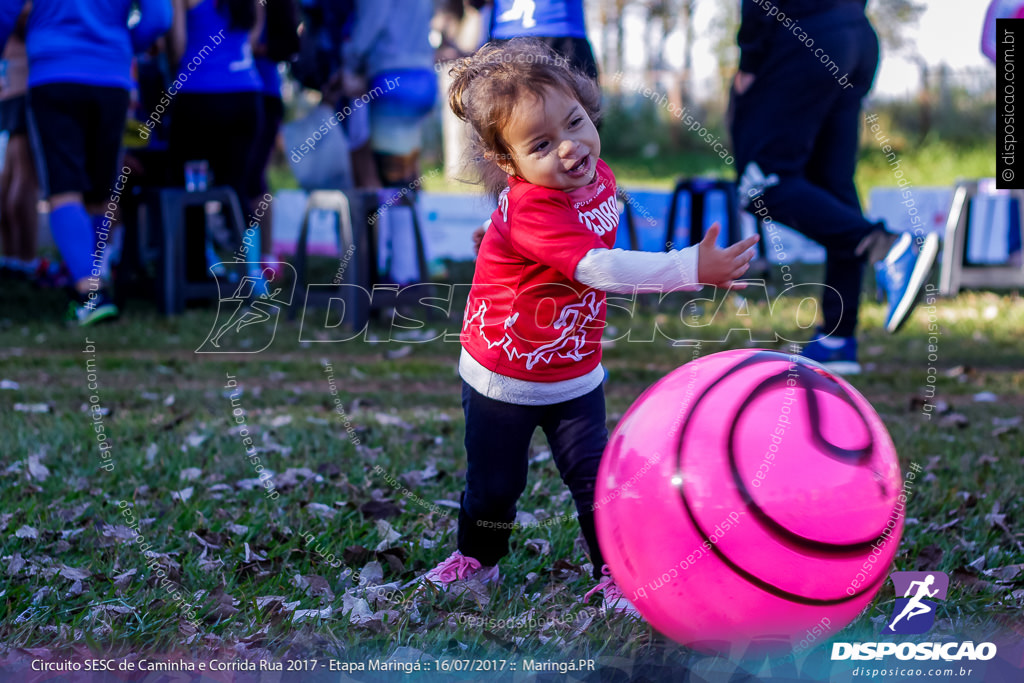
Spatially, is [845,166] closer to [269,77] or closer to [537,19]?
[537,19]

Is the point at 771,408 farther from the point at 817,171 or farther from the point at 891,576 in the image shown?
the point at 817,171

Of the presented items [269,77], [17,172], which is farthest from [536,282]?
[17,172]

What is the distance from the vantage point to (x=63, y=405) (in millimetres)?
4602

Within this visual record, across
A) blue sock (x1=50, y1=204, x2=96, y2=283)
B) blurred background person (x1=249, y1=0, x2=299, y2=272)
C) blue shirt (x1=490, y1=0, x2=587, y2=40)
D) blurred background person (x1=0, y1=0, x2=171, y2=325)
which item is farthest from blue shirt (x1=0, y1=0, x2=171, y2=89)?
blue shirt (x1=490, y1=0, x2=587, y2=40)

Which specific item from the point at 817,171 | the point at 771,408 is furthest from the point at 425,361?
the point at 771,408

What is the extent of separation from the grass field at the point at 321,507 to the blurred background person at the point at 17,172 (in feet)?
8.02

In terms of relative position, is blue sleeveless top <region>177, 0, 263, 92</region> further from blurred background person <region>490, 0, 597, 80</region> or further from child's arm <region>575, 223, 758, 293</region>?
child's arm <region>575, 223, 758, 293</region>

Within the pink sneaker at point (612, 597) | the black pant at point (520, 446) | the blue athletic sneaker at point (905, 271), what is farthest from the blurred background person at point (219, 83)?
the pink sneaker at point (612, 597)

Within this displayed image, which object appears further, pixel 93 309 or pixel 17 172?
pixel 17 172

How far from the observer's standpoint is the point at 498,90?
2438 millimetres

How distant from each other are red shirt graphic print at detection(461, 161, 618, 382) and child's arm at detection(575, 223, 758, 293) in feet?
0.27

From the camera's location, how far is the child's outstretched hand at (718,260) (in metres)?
2.20

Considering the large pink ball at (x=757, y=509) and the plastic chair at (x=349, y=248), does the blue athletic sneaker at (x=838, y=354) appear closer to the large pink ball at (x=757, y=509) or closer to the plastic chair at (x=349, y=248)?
the plastic chair at (x=349, y=248)

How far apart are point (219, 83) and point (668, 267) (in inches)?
220
